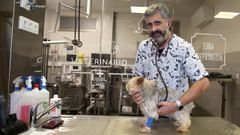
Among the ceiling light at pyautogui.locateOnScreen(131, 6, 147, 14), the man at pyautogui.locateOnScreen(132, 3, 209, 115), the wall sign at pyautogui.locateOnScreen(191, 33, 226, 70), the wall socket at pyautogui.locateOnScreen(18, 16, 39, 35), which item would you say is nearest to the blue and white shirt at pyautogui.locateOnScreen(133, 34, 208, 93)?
the man at pyautogui.locateOnScreen(132, 3, 209, 115)

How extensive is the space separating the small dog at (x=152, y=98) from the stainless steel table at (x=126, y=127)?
5 centimetres

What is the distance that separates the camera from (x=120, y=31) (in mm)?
5117

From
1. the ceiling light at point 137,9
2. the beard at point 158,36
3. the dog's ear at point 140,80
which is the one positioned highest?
the ceiling light at point 137,9

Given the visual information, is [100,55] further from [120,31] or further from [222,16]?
[222,16]

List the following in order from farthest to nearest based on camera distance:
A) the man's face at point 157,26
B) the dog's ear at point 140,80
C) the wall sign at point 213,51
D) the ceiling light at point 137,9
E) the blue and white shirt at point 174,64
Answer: the ceiling light at point 137,9 < the wall sign at point 213,51 < the blue and white shirt at point 174,64 < the man's face at point 157,26 < the dog's ear at point 140,80

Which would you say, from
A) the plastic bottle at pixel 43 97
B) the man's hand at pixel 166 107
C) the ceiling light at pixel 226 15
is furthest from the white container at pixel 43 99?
the ceiling light at pixel 226 15

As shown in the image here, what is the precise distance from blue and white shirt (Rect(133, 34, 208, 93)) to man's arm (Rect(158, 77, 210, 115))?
3 cm

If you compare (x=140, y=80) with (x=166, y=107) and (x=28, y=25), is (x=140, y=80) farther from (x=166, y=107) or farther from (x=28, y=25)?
(x=28, y=25)

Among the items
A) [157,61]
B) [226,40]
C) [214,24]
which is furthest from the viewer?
[214,24]

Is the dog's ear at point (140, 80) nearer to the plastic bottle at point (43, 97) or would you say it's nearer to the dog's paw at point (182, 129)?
the dog's paw at point (182, 129)

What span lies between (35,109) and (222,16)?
13.0 ft

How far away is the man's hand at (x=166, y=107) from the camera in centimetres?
132

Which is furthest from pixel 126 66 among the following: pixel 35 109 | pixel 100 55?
pixel 35 109

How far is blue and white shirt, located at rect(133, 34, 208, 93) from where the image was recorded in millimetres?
1458
